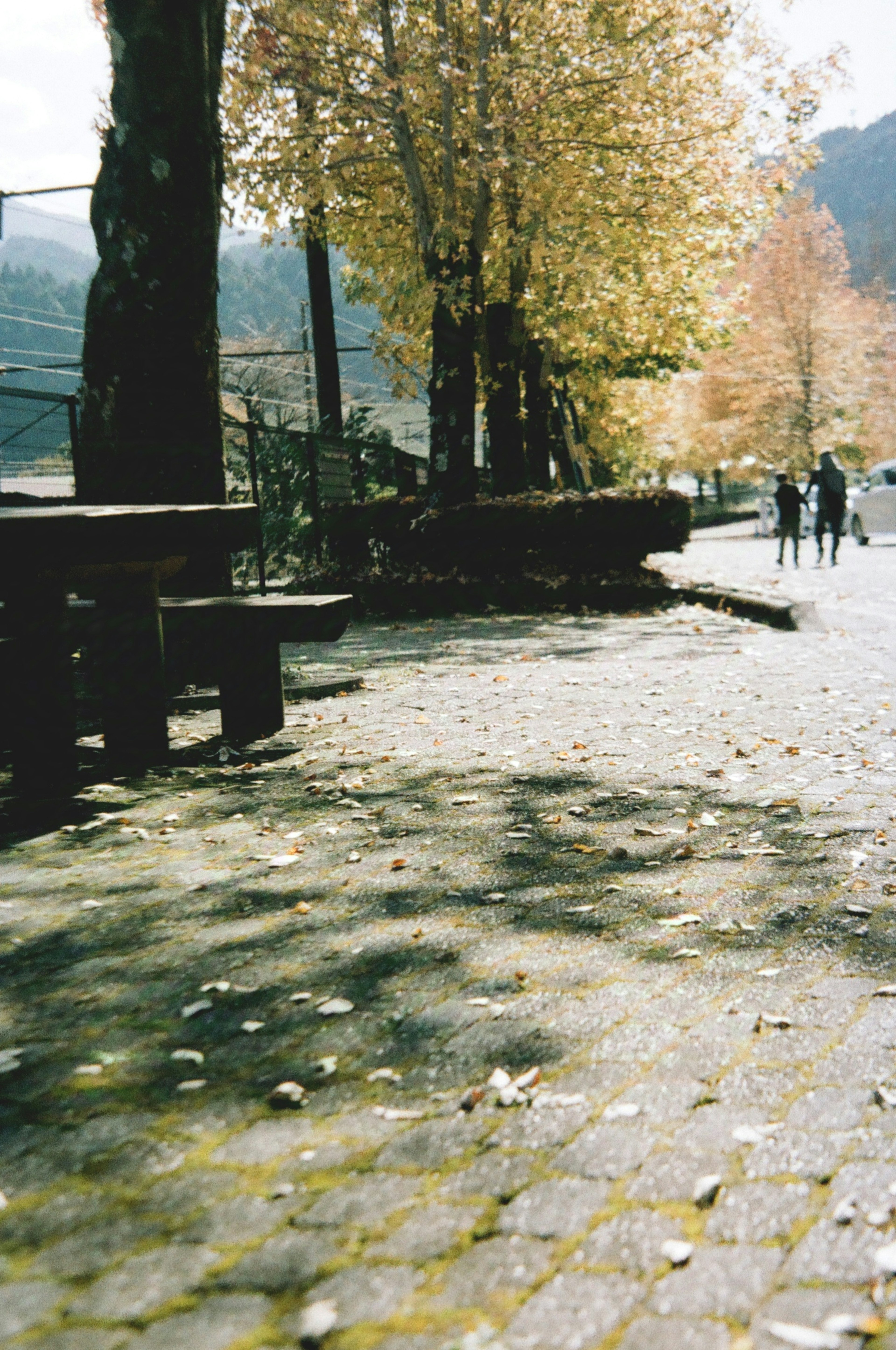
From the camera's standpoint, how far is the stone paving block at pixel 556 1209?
6.32 ft

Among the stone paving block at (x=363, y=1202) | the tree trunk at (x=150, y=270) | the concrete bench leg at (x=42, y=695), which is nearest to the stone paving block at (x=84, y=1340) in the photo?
the stone paving block at (x=363, y=1202)

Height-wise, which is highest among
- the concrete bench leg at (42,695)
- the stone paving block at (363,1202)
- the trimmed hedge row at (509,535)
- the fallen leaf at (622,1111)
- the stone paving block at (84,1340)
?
the trimmed hedge row at (509,535)

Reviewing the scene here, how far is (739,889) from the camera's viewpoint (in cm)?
368

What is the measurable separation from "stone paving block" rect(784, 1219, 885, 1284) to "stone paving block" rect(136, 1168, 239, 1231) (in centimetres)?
94

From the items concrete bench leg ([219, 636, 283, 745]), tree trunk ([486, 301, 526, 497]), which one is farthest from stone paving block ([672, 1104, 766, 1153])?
tree trunk ([486, 301, 526, 497])

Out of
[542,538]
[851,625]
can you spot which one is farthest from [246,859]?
[542,538]

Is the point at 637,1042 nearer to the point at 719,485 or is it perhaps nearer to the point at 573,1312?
the point at 573,1312

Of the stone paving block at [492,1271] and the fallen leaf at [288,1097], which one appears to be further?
the fallen leaf at [288,1097]

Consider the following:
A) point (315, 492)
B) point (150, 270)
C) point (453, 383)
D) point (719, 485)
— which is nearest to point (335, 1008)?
point (150, 270)

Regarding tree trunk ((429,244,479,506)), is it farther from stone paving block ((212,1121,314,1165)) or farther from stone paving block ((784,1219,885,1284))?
stone paving block ((784,1219,885,1284))

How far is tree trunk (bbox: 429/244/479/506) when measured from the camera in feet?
52.2

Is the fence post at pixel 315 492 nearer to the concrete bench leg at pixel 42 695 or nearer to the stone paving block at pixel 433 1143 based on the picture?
the concrete bench leg at pixel 42 695

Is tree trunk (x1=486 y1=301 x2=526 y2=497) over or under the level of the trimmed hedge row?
over

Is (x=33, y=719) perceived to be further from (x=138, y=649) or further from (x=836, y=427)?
(x=836, y=427)
